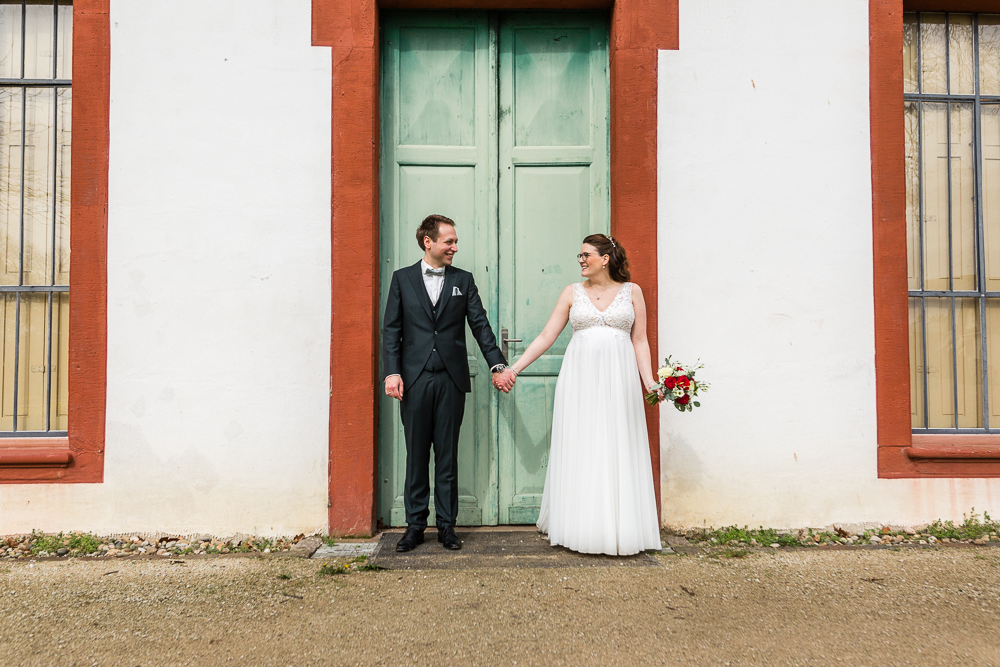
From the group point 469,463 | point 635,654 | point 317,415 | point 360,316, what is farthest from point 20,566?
point 635,654

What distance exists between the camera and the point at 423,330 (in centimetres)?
371

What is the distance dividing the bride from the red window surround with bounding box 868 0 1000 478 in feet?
5.44

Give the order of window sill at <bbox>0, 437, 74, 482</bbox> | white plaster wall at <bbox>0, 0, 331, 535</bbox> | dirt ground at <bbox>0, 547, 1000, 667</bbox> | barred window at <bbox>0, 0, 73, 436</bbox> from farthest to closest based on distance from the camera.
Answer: barred window at <bbox>0, 0, 73, 436</bbox> < white plaster wall at <bbox>0, 0, 331, 535</bbox> < window sill at <bbox>0, 437, 74, 482</bbox> < dirt ground at <bbox>0, 547, 1000, 667</bbox>

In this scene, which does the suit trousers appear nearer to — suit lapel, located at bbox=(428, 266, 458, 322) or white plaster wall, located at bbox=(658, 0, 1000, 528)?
suit lapel, located at bbox=(428, 266, 458, 322)

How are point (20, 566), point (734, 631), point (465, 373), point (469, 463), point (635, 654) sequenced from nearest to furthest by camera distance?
point (635, 654), point (734, 631), point (20, 566), point (465, 373), point (469, 463)

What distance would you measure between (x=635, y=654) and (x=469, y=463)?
197 centimetres

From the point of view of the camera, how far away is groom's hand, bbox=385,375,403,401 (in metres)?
3.59

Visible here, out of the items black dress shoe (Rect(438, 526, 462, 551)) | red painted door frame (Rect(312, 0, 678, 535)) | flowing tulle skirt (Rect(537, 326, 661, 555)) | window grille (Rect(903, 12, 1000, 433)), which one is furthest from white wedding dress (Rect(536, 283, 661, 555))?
window grille (Rect(903, 12, 1000, 433))

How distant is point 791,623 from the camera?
2.75m

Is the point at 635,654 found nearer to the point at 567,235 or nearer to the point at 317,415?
the point at 317,415

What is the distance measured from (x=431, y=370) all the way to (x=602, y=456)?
1.16m

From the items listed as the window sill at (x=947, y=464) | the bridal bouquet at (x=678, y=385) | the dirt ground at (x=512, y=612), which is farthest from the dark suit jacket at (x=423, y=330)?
the window sill at (x=947, y=464)

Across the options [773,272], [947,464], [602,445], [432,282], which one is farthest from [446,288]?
[947,464]

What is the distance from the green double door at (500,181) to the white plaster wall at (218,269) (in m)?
0.56
